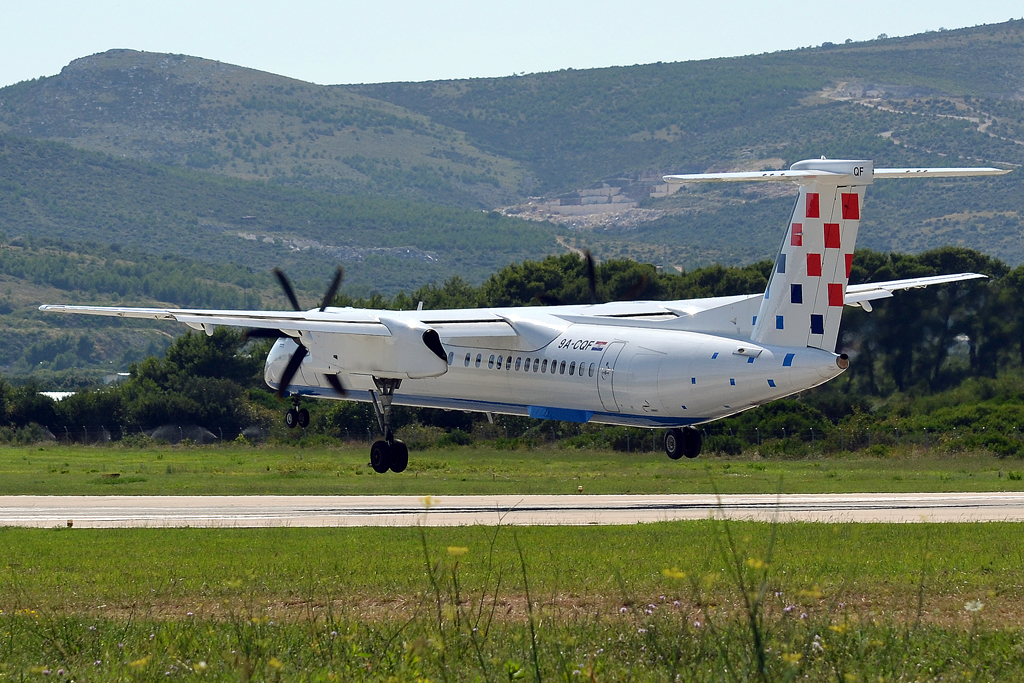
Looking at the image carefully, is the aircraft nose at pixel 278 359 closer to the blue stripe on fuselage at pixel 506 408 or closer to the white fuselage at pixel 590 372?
the white fuselage at pixel 590 372

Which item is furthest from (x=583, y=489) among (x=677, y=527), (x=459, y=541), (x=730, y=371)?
(x=459, y=541)

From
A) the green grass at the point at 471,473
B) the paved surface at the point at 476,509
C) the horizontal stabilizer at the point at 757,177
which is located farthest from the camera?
the green grass at the point at 471,473

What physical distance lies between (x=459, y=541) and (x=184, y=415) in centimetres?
4601

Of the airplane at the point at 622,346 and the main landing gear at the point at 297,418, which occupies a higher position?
the airplane at the point at 622,346

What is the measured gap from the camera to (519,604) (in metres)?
16.7

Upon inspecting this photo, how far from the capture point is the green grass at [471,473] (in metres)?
39.1

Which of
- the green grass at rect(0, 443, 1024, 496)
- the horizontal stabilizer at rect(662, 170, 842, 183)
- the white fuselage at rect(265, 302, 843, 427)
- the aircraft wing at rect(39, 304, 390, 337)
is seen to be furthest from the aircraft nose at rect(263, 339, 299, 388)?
the horizontal stabilizer at rect(662, 170, 842, 183)

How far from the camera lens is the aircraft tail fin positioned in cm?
3053

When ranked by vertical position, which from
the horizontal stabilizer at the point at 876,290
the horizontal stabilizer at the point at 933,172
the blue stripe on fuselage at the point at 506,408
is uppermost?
the horizontal stabilizer at the point at 933,172

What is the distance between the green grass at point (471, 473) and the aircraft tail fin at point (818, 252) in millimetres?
4826

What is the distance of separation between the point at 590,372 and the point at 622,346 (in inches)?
47.1

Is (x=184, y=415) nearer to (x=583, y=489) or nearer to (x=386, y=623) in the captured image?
(x=583, y=489)

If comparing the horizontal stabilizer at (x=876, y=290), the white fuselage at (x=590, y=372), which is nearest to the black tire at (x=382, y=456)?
the white fuselage at (x=590, y=372)

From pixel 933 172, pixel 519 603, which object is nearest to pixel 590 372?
pixel 933 172
